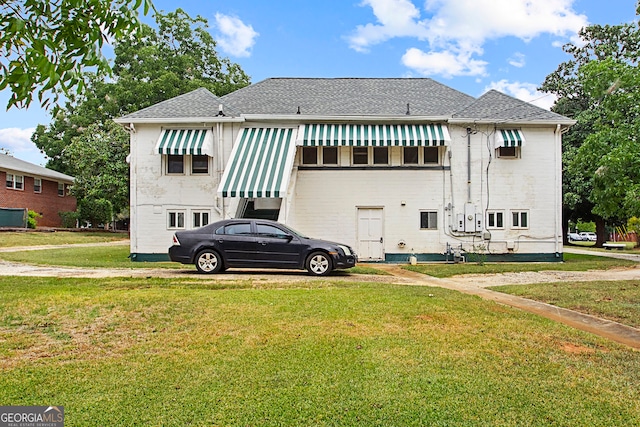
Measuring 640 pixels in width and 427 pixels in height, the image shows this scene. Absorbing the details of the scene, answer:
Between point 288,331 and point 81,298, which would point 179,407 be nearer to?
point 288,331

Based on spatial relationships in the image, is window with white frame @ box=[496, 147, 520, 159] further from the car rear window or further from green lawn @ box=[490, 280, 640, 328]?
the car rear window

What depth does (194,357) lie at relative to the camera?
5082 mm

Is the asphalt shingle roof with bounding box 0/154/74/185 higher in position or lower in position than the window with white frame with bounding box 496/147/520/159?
higher

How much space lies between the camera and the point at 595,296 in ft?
32.0

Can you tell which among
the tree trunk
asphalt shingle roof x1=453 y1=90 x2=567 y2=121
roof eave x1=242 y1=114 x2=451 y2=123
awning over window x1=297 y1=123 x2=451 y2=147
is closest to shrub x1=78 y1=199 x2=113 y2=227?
roof eave x1=242 y1=114 x2=451 y2=123

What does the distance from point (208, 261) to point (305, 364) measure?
355 inches

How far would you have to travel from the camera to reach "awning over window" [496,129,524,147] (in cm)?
1836

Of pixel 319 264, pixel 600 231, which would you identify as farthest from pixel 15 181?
pixel 600 231

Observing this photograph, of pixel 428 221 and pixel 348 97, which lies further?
pixel 348 97

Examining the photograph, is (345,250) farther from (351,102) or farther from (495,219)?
(351,102)

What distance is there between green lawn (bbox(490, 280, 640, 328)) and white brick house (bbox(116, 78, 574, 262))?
689 cm

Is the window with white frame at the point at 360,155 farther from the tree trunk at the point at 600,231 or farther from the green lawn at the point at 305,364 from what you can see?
the tree trunk at the point at 600,231

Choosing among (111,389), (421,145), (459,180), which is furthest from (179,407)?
(459,180)

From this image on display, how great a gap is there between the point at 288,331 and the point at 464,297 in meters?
4.55
